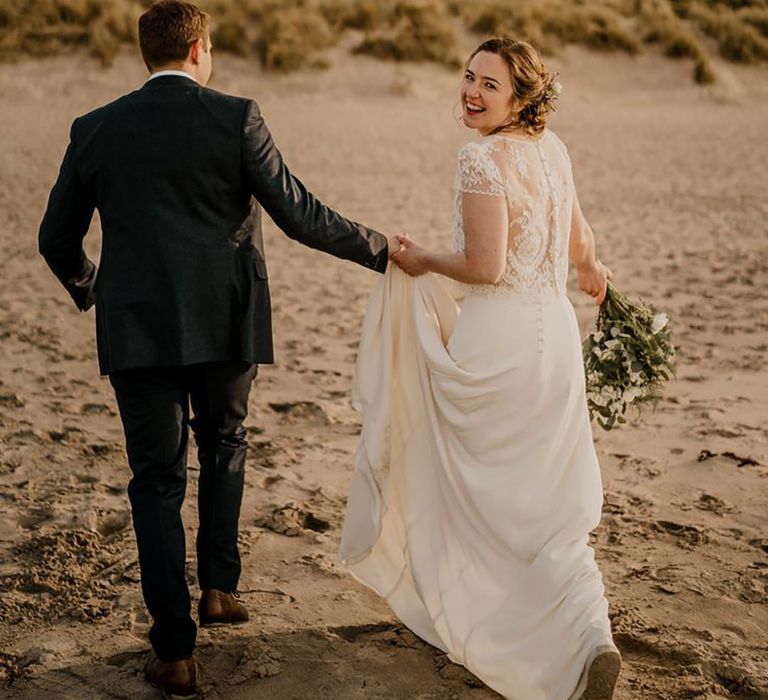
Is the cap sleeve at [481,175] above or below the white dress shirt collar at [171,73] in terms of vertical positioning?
below

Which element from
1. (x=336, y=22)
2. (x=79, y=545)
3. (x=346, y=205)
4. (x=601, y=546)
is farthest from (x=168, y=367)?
(x=336, y=22)

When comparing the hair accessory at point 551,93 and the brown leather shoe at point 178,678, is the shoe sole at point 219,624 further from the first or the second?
the hair accessory at point 551,93

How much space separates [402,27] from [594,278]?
19893 mm

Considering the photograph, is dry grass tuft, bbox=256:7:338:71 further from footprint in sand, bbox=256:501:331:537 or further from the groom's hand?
the groom's hand

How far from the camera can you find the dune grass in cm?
2195

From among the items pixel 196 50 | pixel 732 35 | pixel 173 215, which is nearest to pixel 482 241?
pixel 173 215

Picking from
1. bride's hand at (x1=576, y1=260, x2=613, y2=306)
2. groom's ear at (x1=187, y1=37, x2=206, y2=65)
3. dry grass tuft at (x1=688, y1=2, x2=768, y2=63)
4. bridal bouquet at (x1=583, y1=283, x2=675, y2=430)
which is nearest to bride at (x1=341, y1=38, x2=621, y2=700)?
bride's hand at (x1=576, y1=260, x2=613, y2=306)

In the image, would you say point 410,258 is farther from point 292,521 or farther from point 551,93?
point 292,521

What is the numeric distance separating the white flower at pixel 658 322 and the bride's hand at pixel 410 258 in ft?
3.38

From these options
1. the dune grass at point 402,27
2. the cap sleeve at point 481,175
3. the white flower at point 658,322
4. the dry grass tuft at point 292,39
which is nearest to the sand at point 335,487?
the white flower at point 658,322

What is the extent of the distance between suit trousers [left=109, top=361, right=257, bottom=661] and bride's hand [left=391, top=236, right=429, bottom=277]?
638mm

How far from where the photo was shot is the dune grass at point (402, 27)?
72.0 ft

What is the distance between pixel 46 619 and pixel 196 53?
223 cm

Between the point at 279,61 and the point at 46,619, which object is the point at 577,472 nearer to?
the point at 46,619
